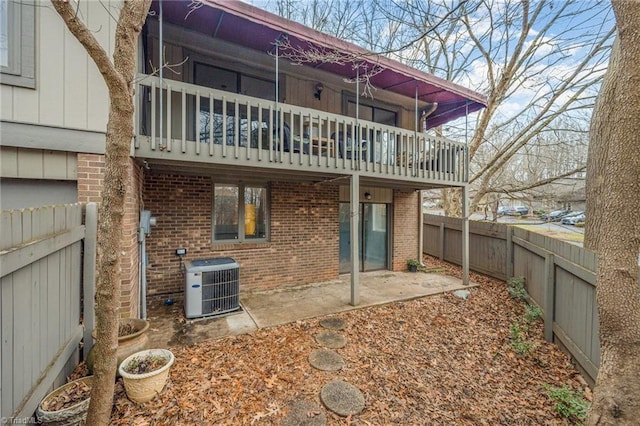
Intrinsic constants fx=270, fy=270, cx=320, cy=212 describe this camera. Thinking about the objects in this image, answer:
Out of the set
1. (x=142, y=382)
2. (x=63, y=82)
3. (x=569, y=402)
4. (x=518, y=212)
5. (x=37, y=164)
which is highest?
(x=63, y=82)

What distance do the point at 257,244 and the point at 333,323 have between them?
274cm

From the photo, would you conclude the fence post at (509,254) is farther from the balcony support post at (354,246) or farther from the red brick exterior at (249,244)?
the balcony support post at (354,246)

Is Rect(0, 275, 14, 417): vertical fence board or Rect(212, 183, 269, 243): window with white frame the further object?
Rect(212, 183, 269, 243): window with white frame

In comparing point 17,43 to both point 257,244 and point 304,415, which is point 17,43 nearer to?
point 257,244

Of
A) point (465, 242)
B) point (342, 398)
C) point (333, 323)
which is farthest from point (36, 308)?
point (465, 242)

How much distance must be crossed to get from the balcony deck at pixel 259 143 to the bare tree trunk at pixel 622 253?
3.71 metres

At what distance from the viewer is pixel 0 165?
2.94 m

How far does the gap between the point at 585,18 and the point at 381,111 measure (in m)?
5.50

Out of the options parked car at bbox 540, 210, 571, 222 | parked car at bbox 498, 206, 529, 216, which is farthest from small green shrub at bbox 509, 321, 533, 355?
parked car at bbox 498, 206, 529, 216

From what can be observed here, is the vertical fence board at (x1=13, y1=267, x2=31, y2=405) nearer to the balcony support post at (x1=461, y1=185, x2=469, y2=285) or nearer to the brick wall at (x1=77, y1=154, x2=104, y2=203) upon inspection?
the brick wall at (x1=77, y1=154, x2=104, y2=203)

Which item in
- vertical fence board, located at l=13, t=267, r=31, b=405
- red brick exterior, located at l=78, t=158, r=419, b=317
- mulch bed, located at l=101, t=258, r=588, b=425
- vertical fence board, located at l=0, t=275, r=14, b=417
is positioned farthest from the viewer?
red brick exterior, located at l=78, t=158, r=419, b=317

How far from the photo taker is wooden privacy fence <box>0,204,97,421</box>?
5.71 ft

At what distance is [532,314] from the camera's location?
16.9 feet

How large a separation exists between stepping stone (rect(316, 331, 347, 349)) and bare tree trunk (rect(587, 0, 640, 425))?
8.52ft
